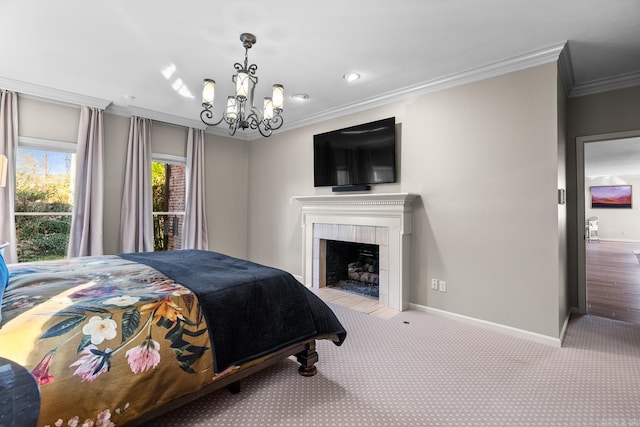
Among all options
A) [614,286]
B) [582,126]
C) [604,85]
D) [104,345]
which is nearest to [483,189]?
[582,126]

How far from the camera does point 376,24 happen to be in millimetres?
2373

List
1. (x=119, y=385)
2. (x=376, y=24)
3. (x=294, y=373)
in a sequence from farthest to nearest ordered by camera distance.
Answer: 1. (x=376, y=24)
2. (x=294, y=373)
3. (x=119, y=385)

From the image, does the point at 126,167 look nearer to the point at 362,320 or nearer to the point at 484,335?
the point at 362,320

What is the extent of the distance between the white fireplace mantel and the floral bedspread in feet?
8.08

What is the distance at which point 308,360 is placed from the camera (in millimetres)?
2178

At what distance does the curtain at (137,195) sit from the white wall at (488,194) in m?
3.15

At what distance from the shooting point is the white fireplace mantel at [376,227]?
11.7 feet

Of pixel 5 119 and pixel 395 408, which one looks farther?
pixel 5 119

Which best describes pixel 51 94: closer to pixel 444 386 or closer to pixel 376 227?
pixel 376 227

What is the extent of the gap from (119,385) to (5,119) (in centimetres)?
383

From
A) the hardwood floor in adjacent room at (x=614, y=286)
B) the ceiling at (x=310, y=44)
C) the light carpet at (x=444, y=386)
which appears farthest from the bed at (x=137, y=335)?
the hardwood floor in adjacent room at (x=614, y=286)

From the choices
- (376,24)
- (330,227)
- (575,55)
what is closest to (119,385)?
(376,24)

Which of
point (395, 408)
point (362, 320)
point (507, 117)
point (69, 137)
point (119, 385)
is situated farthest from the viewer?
point (69, 137)

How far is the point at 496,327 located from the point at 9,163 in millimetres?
5451
